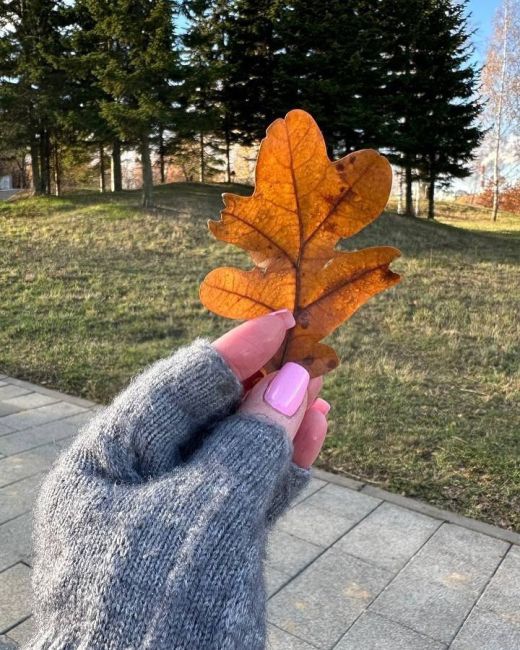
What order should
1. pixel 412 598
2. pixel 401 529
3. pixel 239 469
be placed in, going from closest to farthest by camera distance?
pixel 239 469, pixel 412 598, pixel 401 529

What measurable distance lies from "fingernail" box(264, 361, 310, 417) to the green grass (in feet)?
7.61

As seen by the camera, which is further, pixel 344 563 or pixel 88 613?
pixel 344 563

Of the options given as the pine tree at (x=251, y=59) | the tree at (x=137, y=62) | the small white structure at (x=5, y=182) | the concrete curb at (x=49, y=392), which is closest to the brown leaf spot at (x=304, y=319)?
the concrete curb at (x=49, y=392)

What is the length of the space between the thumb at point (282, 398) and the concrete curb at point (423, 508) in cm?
217

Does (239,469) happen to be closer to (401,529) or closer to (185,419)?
(185,419)

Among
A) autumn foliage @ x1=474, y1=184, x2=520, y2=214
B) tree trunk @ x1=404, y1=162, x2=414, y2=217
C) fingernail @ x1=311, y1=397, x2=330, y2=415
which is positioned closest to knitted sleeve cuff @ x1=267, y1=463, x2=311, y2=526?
fingernail @ x1=311, y1=397, x2=330, y2=415

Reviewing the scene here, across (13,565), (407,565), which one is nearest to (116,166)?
(13,565)

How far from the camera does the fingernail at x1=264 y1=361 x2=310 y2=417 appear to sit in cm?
116

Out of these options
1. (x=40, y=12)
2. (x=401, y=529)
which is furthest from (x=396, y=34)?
(x=401, y=529)

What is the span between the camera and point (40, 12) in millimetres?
16562

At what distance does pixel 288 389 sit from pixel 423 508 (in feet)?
7.49

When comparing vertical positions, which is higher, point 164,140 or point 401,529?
point 164,140

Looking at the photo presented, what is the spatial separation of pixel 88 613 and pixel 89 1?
16.0 meters

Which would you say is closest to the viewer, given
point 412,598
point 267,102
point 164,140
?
point 412,598
